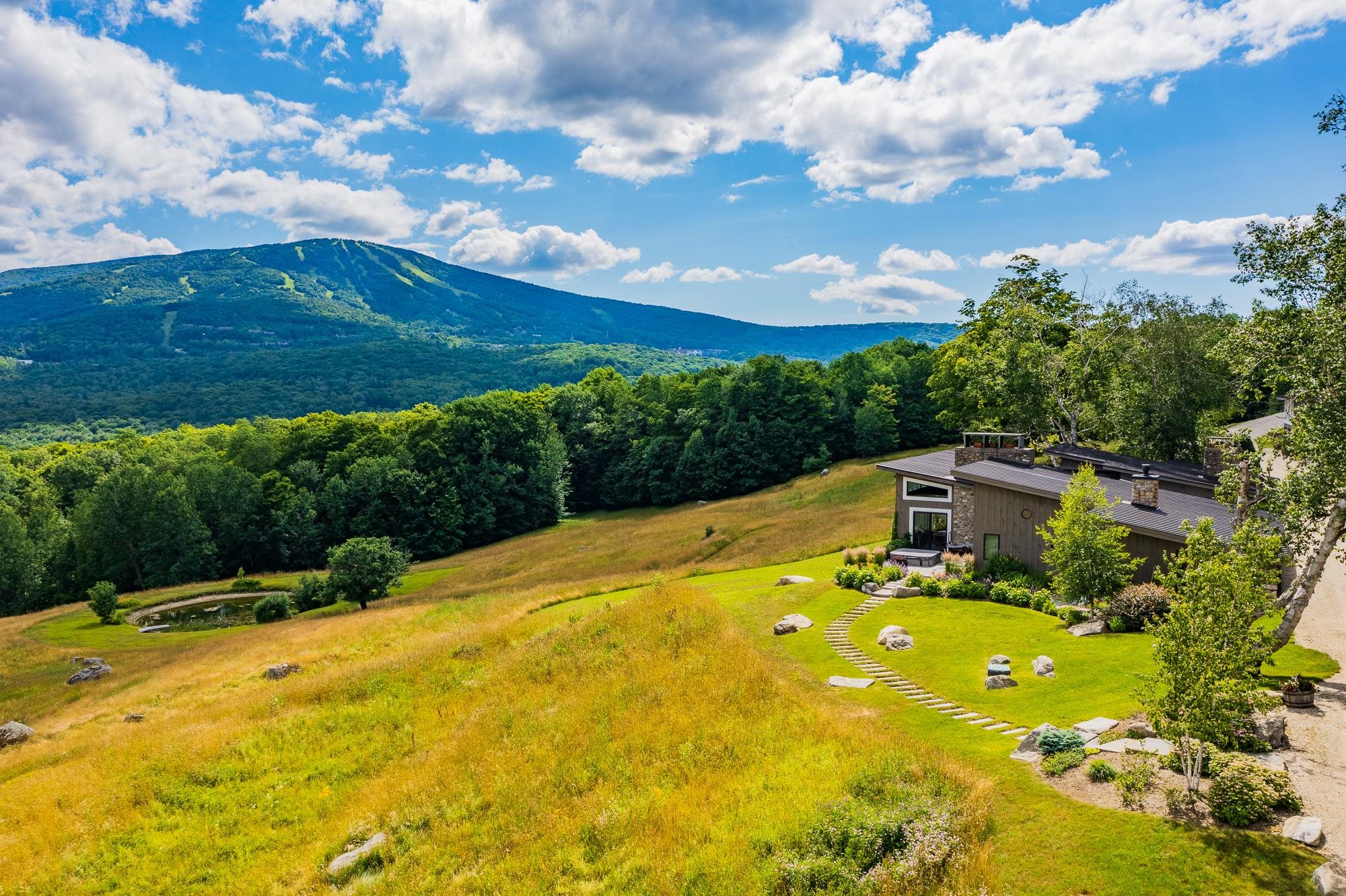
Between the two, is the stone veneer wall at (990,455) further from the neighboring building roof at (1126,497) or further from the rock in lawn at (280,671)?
the rock in lawn at (280,671)

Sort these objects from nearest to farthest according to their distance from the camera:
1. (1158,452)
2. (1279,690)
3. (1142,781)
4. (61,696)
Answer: (1142,781)
(1279,690)
(61,696)
(1158,452)

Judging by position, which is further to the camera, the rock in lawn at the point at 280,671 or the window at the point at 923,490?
the window at the point at 923,490

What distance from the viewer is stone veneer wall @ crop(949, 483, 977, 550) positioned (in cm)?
4041

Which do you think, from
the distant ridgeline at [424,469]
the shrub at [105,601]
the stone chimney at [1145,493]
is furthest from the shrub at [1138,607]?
the distant ridgeline at [424,469]

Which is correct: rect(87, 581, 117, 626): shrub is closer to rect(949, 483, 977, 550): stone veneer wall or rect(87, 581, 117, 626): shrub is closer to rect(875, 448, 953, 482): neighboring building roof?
rect(875, 448, 953, 482): neighboring building roof

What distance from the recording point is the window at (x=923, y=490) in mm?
41719

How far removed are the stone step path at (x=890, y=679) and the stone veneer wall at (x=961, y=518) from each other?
1028cm

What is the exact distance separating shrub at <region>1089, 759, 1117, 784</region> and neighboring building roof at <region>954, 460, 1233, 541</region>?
50.6ft

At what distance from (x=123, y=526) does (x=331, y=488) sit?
20349 millimetres

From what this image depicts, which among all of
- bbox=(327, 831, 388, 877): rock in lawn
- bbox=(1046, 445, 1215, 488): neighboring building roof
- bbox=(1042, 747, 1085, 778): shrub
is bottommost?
bbox=(327, 831, 388, 877): rock in lawn

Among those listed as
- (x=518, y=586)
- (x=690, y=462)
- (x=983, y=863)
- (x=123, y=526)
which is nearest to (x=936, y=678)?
(x=983, y=863)

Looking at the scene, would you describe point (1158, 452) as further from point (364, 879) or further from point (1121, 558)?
point (364, 879)

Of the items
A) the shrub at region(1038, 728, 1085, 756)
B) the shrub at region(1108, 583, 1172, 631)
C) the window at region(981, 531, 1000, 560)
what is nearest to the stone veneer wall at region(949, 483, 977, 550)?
the window at region(981, 531, 1000, 560)

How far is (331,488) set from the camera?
86875mm
